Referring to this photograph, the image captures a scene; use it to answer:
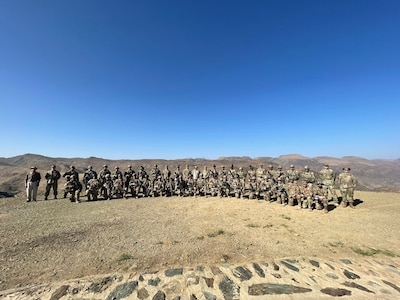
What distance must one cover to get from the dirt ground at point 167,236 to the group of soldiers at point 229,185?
1023 mm

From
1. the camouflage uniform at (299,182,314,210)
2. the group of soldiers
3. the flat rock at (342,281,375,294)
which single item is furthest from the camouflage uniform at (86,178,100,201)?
the flat rock at (342,281,375,294)

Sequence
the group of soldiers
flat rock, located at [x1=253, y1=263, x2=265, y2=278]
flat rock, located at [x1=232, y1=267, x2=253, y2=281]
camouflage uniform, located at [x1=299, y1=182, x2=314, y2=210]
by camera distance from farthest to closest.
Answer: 1. the group of soldiers
2. camouflage uniform, located at [x1=299, y1=182, x2=314, y2=210]
3. flat rock, located at [x1=253, y1=263, x2=265, y2=278]
4. flat rock, located at [x1=232, y1=267, x2=253, y2=281]

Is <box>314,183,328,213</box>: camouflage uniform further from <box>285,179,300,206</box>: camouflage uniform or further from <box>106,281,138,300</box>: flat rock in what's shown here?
<box>106,281,138,300</box>: flat rock

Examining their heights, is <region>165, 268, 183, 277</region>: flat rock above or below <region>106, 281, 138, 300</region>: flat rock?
above

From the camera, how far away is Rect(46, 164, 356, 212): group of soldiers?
448 inches

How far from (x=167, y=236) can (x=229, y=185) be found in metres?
7.99

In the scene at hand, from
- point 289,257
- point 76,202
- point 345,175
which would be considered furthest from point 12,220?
point 345,175

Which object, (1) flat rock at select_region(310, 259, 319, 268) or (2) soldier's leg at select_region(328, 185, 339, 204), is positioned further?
(2) soldier's leg at select_region(328, 185, 339, 204)

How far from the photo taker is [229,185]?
1470 centimetres

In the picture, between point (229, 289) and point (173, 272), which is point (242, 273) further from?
point (173, 272)

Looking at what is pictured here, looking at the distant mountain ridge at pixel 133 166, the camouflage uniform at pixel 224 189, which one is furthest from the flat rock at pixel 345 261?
the distant mountain ridge at pixel 133 166

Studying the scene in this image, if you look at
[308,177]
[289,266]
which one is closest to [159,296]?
[289,266]

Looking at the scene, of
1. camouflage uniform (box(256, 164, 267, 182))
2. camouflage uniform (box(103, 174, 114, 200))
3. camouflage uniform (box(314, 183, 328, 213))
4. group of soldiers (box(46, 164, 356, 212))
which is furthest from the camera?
camouflage uniform (box(256, 164, 267, 182))

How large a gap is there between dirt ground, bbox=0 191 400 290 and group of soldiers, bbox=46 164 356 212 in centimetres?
102
